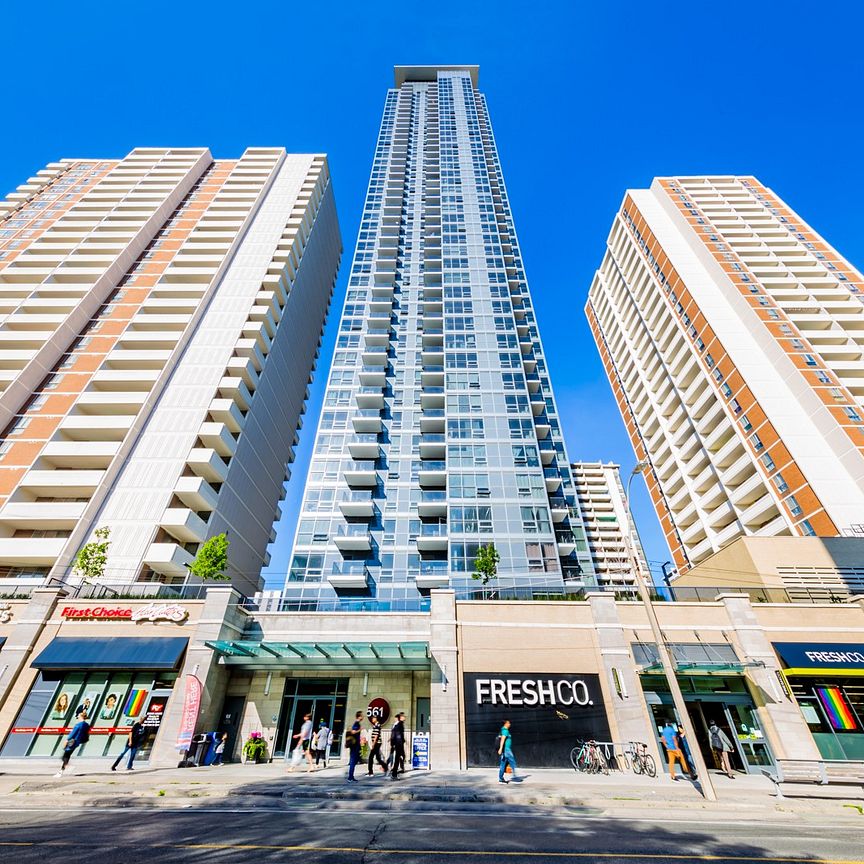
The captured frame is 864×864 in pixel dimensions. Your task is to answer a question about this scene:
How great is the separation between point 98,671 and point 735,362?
59929 millimetres

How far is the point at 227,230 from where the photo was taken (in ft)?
182

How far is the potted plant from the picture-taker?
19234 mm

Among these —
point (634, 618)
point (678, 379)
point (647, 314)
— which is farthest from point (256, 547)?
point (647, 314)

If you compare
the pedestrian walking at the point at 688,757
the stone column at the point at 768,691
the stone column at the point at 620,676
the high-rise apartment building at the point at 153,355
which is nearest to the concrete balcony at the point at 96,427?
the high-rise apartment building at the point at 153,355

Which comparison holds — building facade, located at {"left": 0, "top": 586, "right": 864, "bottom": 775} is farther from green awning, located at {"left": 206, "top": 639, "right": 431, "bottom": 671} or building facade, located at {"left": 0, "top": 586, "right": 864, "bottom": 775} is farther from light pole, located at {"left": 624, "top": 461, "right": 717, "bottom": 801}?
light pole, located at {"left": 624, "top": 461, "right": 717, "bottom": 801}

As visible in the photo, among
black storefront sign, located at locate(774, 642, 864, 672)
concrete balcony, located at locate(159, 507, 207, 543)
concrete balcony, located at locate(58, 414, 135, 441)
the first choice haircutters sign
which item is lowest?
black storefront sign, located at locate(774, 642, 864, 672)

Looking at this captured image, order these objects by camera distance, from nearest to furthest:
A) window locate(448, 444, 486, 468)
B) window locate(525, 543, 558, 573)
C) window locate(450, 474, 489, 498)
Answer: window locate(525, 543, 558, 573) → window locate(450, 474, 489, 498) → window locate(448, 444, 486, 468)

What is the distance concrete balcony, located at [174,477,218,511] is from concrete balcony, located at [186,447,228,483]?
Result: 1.47m

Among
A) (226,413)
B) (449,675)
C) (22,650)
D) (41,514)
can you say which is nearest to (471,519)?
(449,675)

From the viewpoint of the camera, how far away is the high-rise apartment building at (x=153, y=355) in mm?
33812

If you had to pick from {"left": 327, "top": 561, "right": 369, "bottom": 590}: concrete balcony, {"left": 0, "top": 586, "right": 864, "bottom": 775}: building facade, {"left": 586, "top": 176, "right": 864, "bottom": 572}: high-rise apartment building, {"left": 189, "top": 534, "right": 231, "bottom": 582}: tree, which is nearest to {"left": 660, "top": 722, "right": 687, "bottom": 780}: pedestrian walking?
{"left": 0, "top": 586, "right": 864, "bottom": 775}: building facade

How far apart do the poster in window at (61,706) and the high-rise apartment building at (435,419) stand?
9918 mm

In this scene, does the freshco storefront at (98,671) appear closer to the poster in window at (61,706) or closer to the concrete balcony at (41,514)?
the poster in window at (61,706)

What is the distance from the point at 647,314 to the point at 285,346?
52532 mm
